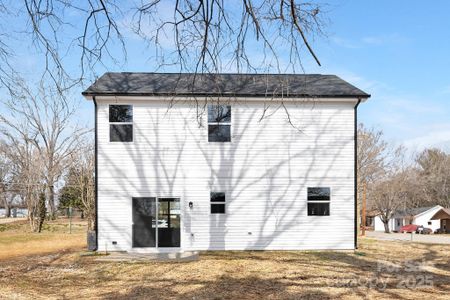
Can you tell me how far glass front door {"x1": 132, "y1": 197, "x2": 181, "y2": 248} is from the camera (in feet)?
48.8

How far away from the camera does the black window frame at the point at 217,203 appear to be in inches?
595

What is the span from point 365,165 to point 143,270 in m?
29.5

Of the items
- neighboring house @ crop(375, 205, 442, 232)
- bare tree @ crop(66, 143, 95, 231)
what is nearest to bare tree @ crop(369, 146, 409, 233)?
neighboring house @ crop(375, 205, 442, 232)

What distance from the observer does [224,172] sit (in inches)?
600

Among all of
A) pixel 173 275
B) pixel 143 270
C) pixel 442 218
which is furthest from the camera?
pixel 442 218

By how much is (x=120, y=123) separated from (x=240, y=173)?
177 inches

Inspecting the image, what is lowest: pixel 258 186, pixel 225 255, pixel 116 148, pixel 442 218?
pixel 442 218

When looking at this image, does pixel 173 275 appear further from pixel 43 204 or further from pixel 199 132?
pixel 43 204

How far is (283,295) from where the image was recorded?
27.6 ft

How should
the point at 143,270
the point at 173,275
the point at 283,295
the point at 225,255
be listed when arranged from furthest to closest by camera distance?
the point at 225,255, the point at 143,270, the point at 173,275, the point at 283,295

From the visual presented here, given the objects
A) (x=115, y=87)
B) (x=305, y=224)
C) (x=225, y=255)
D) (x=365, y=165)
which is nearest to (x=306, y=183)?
(x=305, y=224)

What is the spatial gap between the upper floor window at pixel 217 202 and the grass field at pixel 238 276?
153 centimetres

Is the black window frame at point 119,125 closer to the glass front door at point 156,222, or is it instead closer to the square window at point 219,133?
the glass front door at point 156,222

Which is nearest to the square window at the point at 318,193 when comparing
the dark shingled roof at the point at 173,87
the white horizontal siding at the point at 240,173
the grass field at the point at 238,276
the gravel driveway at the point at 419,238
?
the white horizontal siding at the point at 240,173
